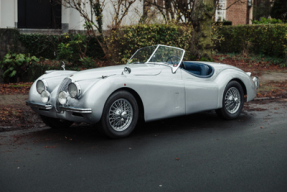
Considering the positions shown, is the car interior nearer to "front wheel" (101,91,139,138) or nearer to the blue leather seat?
the blue leather seat

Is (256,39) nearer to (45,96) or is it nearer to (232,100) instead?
(232,100)

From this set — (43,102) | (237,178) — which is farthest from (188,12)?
A: (237,178)

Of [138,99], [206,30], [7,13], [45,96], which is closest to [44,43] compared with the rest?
[7,13]

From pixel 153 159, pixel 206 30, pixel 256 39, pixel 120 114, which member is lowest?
pixel 153 159

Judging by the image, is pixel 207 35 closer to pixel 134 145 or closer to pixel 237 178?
pixel 134 145

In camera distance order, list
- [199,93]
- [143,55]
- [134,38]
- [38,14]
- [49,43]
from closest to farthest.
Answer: [199,93] < [143,55] < [134,38] < [49,43] < [38,14]

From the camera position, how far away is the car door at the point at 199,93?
635 centimetres

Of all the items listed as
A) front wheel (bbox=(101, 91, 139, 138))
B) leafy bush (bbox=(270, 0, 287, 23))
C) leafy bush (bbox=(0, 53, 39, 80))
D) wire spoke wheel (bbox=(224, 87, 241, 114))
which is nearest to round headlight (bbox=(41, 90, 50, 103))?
front wheel (bbox=(101, 91, 139, 138))

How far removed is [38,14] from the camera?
18766 millimetres

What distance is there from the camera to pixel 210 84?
6.69m

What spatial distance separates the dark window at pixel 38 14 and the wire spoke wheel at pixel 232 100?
13.4 m

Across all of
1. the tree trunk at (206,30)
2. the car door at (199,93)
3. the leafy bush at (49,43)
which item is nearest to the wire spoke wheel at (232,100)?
the car door at (199,93)

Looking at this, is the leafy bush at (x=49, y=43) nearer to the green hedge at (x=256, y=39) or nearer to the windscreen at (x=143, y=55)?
the windscreen at (x=143, y=55)

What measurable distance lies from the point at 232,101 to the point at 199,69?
2.95ft
